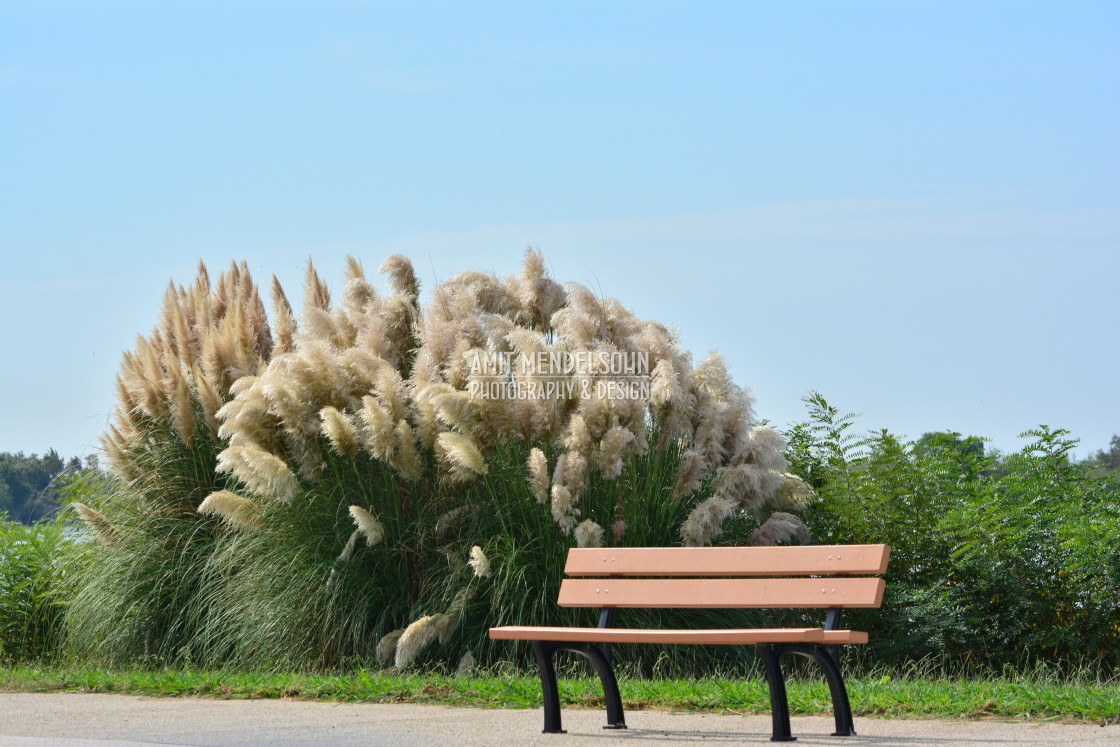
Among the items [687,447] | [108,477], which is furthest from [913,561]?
[108,477]

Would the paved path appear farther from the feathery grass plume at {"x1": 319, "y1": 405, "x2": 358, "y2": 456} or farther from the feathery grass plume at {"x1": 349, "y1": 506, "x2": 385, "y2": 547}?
the feathery grass plume at {"x1": 319, "y1": 405, "x2": 358, "y2": 456}

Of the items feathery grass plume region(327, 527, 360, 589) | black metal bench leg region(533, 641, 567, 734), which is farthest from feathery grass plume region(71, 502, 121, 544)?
black metal bench leg region(533, 641, 567, 734)

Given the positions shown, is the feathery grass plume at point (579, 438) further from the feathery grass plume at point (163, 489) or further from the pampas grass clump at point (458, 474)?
the feathery grass plume at point (163, 489)

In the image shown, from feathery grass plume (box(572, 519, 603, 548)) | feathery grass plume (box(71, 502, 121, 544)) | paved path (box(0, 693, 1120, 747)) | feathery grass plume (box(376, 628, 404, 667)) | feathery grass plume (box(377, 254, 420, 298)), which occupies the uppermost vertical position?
feathery grass plume (box(377, 254, 420, 298))

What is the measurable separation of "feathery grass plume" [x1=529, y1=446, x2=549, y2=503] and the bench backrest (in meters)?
1.25

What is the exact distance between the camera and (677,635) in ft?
15.2

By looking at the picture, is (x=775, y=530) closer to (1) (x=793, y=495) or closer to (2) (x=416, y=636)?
(1) (x=793, y=495)

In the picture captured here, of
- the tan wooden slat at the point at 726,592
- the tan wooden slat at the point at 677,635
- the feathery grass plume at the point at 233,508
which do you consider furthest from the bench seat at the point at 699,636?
the feathery grass plume at the point at 233,508

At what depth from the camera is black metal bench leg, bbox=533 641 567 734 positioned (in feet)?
17.2

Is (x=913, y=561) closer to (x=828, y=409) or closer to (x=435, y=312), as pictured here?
(x=828, y=409)

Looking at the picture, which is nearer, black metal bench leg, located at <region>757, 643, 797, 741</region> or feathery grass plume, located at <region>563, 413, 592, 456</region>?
black metal bench leg, located at <region>757, 643, 797, 741</region>

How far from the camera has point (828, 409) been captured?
9203mm

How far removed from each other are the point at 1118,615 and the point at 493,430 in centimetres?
434

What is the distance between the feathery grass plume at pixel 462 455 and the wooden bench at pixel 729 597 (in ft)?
4.73
